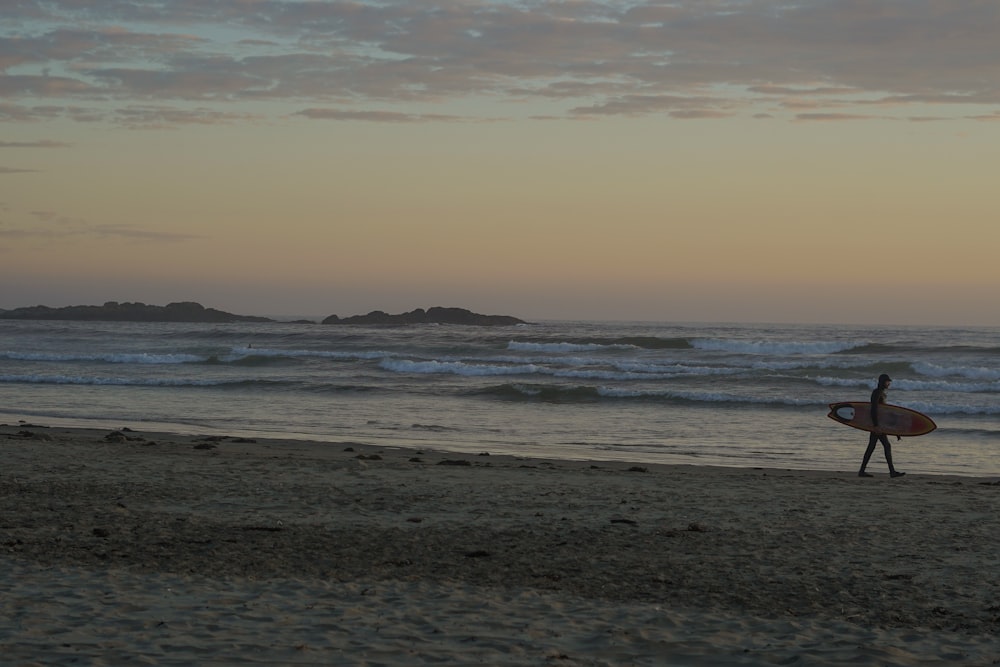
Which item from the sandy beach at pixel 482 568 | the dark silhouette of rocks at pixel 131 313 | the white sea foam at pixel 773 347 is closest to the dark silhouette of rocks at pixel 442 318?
the dark silhouette of rocks at pixel 131 313

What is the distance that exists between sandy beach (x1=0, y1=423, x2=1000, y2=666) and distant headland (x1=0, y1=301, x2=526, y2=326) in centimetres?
7308

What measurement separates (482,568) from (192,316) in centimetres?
9558

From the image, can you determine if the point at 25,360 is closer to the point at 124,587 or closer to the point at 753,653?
the point at 124,587

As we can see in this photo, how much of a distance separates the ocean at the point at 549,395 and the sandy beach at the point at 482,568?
17.9 ft

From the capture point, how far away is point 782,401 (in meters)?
26.2

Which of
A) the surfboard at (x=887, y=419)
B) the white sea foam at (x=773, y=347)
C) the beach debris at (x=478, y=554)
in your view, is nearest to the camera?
the beach debris at (x=478, y=554)

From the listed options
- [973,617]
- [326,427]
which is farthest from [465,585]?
[326,427]

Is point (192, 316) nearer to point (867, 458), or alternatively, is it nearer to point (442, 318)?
point (442, 318)

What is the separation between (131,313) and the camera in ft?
322

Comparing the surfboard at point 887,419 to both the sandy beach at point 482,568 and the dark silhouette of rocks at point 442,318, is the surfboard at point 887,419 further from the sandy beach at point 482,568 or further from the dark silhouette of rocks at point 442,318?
the dark silhouette of rocks at point 442,318

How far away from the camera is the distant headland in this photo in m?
86.4

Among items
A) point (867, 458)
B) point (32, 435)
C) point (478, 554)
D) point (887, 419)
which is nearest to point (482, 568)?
point (478, 554)

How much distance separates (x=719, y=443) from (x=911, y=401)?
1034 centimetres

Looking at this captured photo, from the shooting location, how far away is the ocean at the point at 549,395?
17812mm
